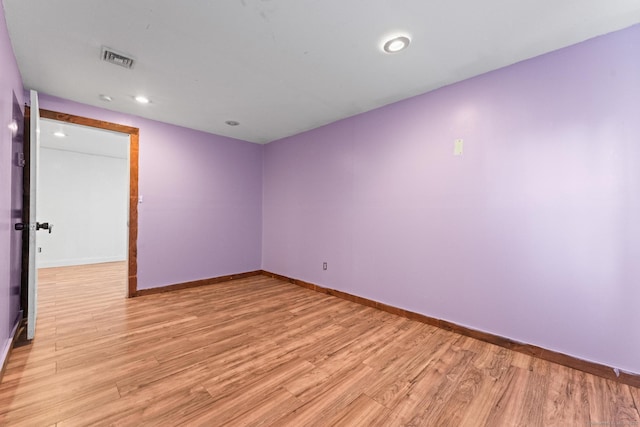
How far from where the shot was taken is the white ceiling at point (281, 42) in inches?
64.9

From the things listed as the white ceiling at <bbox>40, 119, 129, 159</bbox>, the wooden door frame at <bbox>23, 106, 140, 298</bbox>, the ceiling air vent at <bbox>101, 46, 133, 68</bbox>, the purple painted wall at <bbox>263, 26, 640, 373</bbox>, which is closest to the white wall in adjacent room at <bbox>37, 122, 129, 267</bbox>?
the white ceiling at <bbox>40, 119, 129, 159</bbox>

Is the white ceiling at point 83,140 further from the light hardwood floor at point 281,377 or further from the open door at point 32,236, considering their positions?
the light hardwood floor at point 281,377

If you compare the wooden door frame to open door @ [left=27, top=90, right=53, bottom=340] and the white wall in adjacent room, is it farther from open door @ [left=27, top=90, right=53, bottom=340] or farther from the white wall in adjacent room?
the white wall in adjacent room

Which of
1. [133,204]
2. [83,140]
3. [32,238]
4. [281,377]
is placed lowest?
[281,377]

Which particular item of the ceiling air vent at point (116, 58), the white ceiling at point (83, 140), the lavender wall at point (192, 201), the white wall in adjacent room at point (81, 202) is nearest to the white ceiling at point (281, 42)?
the ceiling air vent at point (116, 58)

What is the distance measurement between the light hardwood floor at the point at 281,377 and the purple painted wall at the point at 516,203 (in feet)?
1.16

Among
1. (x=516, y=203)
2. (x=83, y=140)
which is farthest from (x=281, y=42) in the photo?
(x=83, y=140)

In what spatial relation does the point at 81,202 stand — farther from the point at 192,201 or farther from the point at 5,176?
the point at 5,176

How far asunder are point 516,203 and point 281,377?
7.52ft

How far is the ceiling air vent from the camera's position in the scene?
2086 mm

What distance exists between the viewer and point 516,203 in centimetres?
220

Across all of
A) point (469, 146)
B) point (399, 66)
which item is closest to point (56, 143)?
point (399, 66)

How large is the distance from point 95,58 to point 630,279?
434 centimetres

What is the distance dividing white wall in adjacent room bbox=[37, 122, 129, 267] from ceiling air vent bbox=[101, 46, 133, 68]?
3112 millimetres
